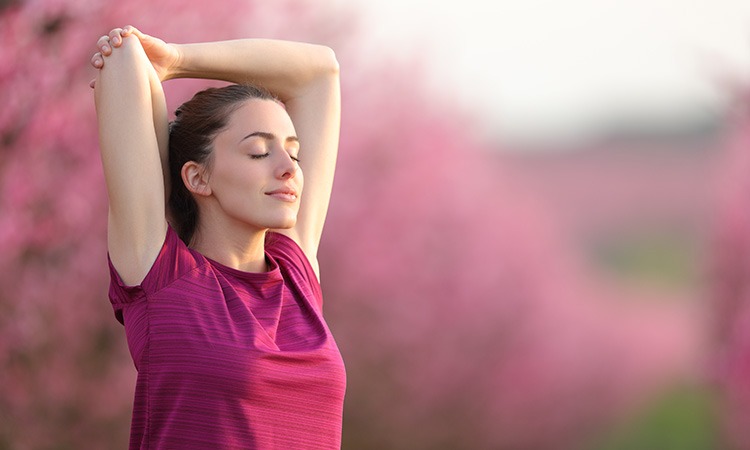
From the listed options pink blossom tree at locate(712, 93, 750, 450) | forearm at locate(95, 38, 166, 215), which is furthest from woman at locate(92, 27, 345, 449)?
pink blossom tree at locate(712, 93, 750, 450)

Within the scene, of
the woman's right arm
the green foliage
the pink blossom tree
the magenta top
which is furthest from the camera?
the green foliage

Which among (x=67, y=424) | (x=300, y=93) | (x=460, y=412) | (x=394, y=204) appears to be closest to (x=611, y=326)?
(x=460, y=412)

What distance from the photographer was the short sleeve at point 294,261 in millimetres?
2954

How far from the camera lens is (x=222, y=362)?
258cm

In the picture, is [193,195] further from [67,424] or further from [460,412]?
[460,412]

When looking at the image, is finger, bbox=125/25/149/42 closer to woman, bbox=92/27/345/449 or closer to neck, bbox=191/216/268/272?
woman, bbox=92/27/345/449

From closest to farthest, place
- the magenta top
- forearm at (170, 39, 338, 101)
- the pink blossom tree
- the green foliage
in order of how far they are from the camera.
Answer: the magenta top → forearm at (170, 39, 338, 101) → the pink blossom tree → the green foliage

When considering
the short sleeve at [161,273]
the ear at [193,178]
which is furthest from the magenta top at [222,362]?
the ear at [193,178]

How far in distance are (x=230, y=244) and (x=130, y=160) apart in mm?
286

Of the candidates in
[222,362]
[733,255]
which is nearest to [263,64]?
[222,362]

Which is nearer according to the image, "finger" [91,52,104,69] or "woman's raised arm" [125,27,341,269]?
"finger" [91,52,104,69]

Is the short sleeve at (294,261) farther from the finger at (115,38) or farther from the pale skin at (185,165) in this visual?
the finger at (115,38)

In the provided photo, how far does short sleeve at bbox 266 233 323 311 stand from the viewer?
295 centimetres

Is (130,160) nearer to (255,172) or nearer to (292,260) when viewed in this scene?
(255,172)
